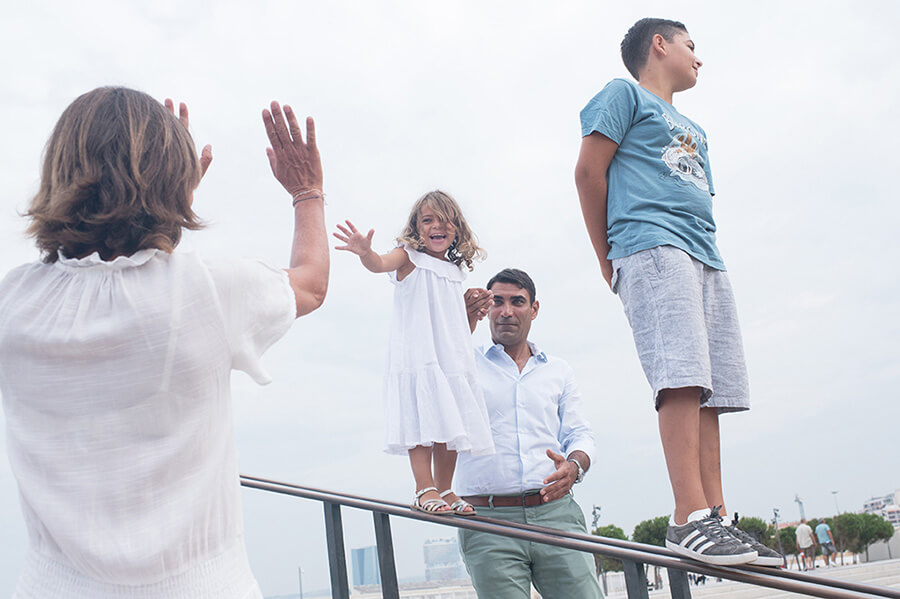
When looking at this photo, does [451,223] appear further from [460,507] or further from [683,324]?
[683,324]

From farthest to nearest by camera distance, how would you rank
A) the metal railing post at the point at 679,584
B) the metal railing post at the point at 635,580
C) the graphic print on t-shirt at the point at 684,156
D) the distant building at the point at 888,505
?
the distant building at the point at 888,505 → the graphic print on t-shirt at the point at 684,156 → the metal railing post at the point at 635,580 → the metal railing post at the point at 679,584

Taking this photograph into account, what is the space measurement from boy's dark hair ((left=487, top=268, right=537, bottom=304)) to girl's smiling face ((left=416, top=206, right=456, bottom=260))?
0.98 feet

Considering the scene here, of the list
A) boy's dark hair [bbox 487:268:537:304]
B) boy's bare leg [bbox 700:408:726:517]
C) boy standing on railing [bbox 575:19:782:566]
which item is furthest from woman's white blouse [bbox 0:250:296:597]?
boy's dark hair [bbox 487:268:537:304]

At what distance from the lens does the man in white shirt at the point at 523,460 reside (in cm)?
282

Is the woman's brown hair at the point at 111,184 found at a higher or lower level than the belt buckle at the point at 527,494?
higher

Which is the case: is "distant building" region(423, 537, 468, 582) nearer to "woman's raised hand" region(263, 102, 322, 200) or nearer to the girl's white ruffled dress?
the girl's white ruffled dress

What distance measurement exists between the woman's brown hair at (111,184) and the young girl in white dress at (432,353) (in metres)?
1.95

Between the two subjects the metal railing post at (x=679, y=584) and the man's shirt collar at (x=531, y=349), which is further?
the man's shirt collar at (x=531, y=349)

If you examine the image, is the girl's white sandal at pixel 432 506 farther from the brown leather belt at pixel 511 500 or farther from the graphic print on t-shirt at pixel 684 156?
the graphic print on t-shirt at pixel 684 156

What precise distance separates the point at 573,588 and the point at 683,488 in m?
0.88

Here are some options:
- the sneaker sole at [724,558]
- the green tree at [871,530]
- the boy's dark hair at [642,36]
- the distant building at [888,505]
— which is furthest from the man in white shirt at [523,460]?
the distant building at [888,505]

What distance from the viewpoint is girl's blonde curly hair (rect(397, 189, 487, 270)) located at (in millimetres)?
3682

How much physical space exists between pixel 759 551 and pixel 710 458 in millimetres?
458

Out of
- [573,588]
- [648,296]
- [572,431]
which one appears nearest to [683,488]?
[648,296]
